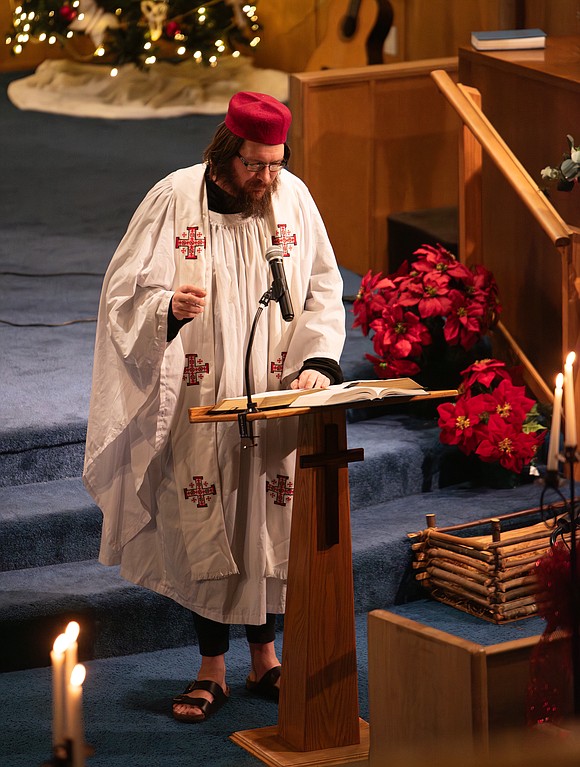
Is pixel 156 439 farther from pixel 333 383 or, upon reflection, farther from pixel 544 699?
pixel 544 699

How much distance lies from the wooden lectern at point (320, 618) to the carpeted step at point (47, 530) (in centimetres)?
112

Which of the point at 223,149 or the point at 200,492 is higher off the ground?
the point at 223,149

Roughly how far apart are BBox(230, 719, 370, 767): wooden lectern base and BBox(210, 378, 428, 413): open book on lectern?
0.92 metres

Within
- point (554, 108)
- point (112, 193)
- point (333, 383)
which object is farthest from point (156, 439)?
point (112, 193)

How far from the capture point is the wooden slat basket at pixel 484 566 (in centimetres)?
409

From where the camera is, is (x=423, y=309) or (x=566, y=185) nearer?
(x=566, y=185)

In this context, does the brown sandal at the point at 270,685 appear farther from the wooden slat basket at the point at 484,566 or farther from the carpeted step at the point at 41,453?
the carpeted step at the point at 41,453

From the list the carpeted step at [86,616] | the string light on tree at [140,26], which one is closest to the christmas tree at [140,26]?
the string light on tree at [140,26]

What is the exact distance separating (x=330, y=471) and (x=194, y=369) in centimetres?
47

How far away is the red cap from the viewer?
3.14 metres

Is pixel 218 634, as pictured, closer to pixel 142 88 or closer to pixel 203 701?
pixel 203 701

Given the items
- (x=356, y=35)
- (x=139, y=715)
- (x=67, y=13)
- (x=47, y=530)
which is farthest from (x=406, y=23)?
(x=139, y=715)

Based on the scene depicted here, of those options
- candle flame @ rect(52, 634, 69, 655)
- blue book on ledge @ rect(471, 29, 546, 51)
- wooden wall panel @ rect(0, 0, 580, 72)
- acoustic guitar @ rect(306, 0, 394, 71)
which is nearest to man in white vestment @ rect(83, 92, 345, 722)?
candle flame @ rect(52, 634, 69, 655)

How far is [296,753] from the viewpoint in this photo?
329cm
